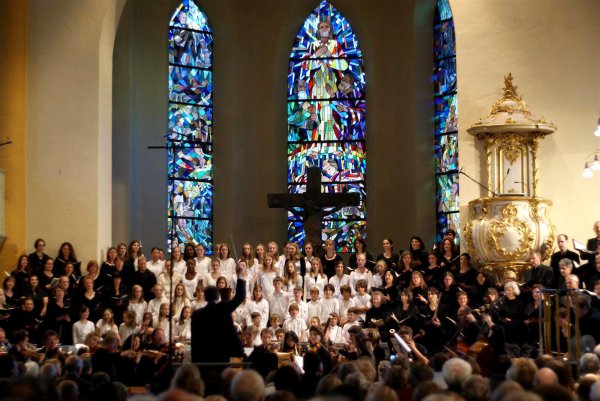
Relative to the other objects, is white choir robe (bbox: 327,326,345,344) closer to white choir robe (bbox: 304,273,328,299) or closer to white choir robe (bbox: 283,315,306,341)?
white choir robe (bbox: 283,315,306,341)

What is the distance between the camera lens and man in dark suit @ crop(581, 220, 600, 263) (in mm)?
14289

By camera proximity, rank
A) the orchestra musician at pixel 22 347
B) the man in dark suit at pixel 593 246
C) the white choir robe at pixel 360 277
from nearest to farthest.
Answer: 1. the orchestra musician at pixel 22 347
2. the man in dark suit at pixel 593 246
3. the white choir robe at pixel 360 277

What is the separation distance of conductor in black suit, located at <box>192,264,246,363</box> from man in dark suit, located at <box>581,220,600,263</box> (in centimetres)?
640

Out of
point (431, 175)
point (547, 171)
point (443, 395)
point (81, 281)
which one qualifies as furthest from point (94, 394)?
point (431, 175)

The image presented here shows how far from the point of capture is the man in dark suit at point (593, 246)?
14289mm

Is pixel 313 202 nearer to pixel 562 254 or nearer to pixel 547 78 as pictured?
pixel 547 78

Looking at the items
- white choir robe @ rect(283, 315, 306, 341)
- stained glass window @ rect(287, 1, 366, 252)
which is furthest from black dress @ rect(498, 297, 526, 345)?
stained glass window @ rect(287, 1, 366, 252)

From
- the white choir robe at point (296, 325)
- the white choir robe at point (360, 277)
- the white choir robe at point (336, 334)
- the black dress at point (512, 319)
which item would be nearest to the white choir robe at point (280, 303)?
the white choir robe at point (296, 325)

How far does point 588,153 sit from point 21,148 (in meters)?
8.52

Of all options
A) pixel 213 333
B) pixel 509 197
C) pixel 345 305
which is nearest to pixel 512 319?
pixel 509 197

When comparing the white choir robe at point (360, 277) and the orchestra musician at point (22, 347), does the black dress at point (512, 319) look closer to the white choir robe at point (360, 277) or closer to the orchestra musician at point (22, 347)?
the white choir robe at point (360, 277)

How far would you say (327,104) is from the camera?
2181cm

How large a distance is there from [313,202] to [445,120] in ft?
11.9

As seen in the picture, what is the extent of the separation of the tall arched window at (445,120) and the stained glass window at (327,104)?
1.61m
